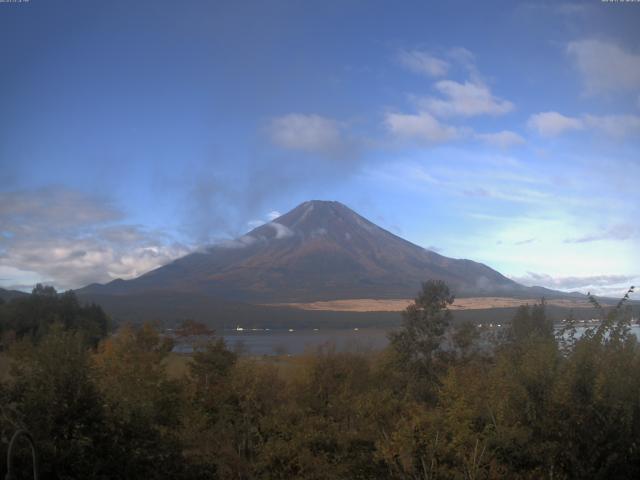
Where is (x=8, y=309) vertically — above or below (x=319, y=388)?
above

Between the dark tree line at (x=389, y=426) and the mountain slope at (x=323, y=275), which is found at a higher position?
the mountain slope at (x=323, y=275)

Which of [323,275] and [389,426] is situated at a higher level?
[323,275]

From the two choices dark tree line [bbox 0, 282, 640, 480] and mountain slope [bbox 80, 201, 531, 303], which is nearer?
dark tree line [bbox 0, 282, 640, 480]

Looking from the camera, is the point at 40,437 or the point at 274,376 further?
the point at 274,376

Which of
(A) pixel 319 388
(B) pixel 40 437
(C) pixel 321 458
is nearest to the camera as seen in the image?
(B) pixel 40 437

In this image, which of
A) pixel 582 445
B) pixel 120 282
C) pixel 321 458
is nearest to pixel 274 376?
pixel 321 458

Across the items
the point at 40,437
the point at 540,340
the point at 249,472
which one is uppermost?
the point at 540,340

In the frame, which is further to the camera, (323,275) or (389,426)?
(323,275)

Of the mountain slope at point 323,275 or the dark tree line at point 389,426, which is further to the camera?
the mountain slope at point 323,275

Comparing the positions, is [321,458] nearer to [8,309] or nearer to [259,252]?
[8,309]

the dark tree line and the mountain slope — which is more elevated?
the mountain slope

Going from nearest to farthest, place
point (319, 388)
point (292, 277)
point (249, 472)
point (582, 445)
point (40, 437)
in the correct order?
point (40, 437), point (582, 445), point (249, 472), point (319, 388), point (292, 277)

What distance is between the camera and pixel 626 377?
9625 millimetres

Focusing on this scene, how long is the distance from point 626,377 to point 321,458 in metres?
6.77
